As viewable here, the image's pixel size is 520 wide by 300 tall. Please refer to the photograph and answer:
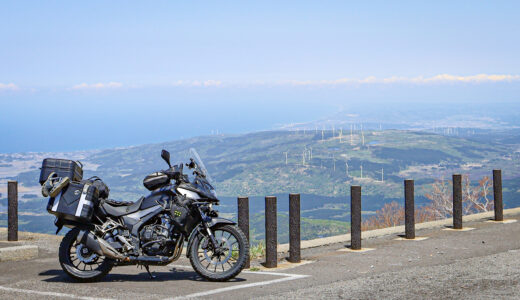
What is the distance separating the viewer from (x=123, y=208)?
8.67 m

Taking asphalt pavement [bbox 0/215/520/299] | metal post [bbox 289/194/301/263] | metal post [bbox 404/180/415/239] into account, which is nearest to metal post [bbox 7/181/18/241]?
asphalt pavement [bbox 0/215/520/299]

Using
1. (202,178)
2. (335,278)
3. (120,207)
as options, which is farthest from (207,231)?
(335,278)

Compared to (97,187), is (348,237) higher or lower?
lower

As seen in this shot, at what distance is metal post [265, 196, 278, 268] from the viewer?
31.6 ft

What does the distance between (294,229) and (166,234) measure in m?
2.39

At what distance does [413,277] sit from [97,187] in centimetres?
400

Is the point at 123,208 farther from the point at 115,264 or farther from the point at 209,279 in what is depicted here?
the point at 209,279

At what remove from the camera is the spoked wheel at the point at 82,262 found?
8492 mm

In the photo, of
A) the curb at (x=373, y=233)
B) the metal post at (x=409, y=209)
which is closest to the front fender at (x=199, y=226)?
the curb at (x=373, y=233)

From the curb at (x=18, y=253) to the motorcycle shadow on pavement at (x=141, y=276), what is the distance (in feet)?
4.68

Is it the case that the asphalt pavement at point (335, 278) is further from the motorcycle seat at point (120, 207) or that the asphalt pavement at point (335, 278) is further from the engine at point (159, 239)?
the motorcycle seat at point (120, 207)

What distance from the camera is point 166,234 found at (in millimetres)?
8438

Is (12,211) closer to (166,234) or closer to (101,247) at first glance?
(101,247)

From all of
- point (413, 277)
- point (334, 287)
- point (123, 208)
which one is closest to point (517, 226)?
point (413, 277)
